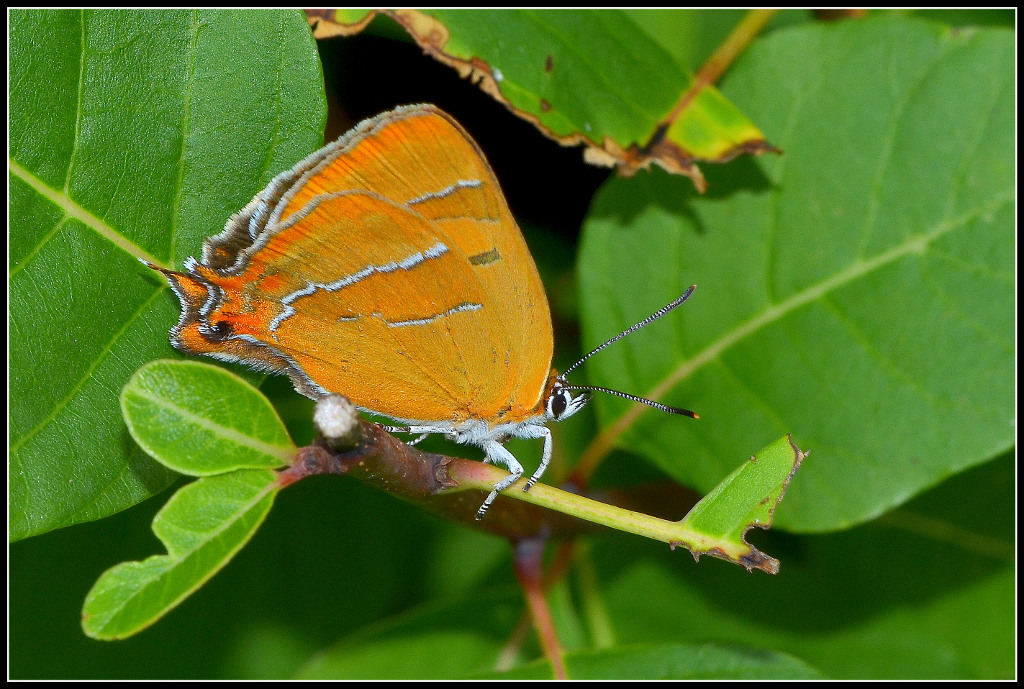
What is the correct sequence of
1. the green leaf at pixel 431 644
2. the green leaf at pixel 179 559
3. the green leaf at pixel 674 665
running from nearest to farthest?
the green leaf at pixel 179 559, the green leaf at pixel 674 665, the green leaf at pixel 431 644

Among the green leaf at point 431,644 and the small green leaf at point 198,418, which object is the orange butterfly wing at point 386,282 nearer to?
the small green leaf at point 198,418

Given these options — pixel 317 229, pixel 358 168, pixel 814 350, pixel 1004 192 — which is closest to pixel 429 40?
pixel 358 168

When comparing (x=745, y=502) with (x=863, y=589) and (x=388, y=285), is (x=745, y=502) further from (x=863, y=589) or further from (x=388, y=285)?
(x=863, y=589)

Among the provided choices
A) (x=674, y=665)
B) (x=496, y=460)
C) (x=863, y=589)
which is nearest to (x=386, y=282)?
(x=496, y=460)

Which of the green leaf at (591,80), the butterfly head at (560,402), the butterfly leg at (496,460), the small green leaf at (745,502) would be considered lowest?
the butterfly leg at (496,460)

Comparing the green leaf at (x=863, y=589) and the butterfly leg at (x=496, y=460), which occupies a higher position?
the butterfly leg at (x=496, y=460)

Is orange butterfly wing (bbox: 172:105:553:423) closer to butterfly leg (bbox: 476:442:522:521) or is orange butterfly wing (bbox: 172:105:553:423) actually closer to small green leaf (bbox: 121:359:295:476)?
butterfly leg (bbox: 476:442:522:521)

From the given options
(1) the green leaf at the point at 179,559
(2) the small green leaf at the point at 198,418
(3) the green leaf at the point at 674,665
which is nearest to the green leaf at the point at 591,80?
(2) the small green leaf at the point at 198,418
